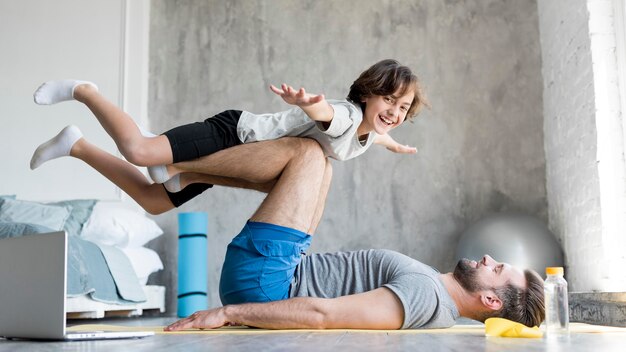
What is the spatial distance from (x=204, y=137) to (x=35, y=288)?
0.94m

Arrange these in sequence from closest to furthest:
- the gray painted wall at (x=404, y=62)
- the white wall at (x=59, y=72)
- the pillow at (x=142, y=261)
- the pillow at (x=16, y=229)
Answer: the pillow at (x=16, y=229), the pillow at (x=142, y=261), the gray painted wall at (x=404, y=62), the white wall at (x=59, y=72)

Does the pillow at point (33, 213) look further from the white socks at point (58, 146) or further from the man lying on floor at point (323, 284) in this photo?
the man lying on floor at point (323, 284)

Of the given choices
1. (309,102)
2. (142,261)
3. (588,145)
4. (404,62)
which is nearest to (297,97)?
(309,102)

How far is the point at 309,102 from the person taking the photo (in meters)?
2.35

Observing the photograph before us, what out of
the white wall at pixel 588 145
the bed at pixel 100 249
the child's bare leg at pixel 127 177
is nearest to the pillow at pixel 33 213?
the bed at pixel 100 249

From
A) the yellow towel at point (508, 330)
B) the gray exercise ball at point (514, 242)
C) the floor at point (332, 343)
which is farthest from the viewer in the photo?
the gray exercise ball at point (514, 242)

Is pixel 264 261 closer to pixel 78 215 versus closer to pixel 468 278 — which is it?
pixel 468 278

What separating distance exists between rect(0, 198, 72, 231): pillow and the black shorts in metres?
2.02

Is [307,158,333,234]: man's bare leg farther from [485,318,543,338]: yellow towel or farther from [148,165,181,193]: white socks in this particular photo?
[485,318,543,338]: yellow towel

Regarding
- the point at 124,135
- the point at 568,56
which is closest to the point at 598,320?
the point at 568,56

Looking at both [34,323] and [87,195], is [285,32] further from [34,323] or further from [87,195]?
[34,323]

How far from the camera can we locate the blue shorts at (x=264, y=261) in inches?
→ 94.7

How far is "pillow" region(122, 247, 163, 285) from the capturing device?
15.8 ft

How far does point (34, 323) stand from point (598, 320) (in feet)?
9.67
